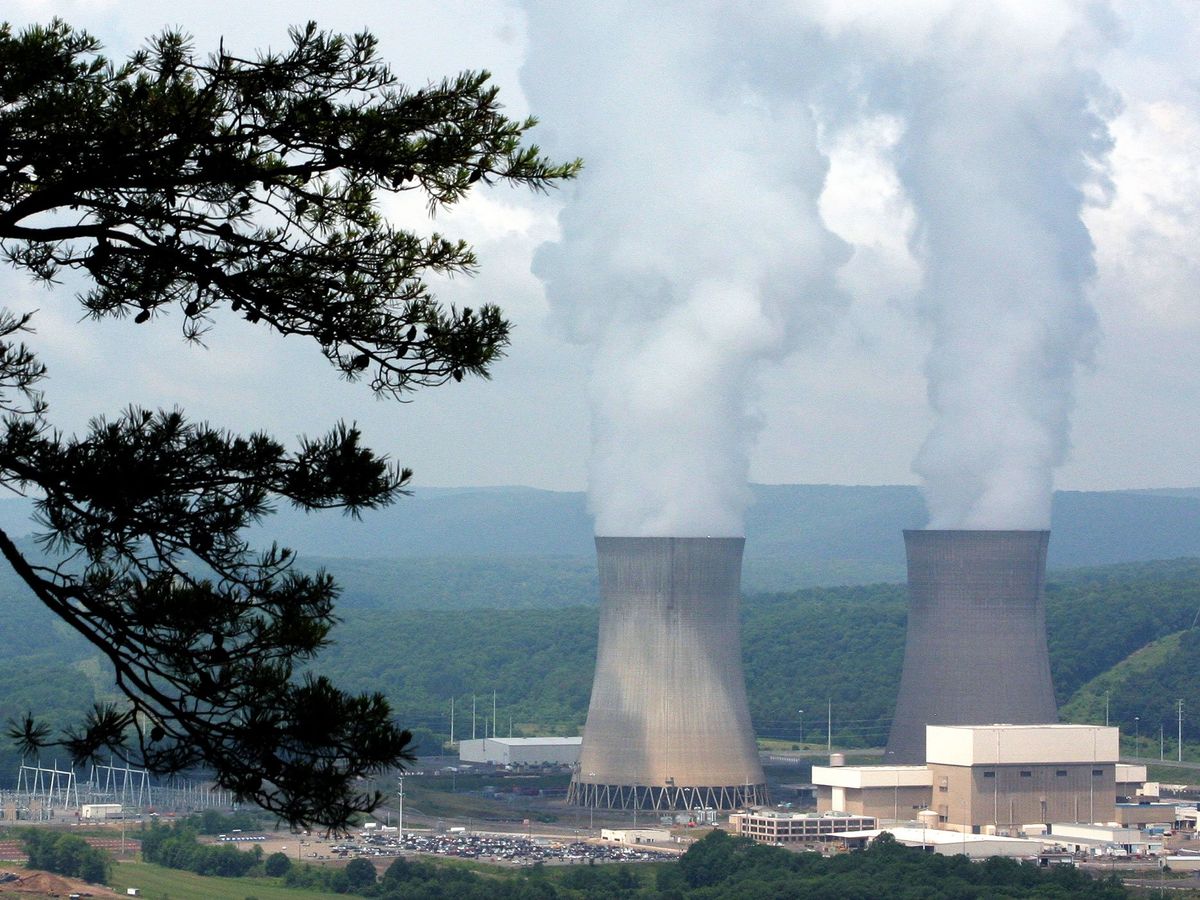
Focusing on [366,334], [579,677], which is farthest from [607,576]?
[579,677]

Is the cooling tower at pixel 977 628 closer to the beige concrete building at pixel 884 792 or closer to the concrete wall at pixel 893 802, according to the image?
the beige concrete building at pixel 884 792

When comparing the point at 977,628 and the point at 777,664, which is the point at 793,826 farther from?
the point at 777,664

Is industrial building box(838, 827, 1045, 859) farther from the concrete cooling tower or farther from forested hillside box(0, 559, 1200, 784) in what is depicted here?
forested hillside box(0, 559, 1200, 784)

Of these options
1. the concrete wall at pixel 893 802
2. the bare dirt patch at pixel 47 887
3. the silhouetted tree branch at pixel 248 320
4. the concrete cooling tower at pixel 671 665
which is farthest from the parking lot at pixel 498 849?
the silhouetted tree branch at pixel 248 320

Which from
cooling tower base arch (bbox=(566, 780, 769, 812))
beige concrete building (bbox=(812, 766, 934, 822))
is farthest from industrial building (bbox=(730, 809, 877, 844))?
beige concrete building (bbox=(812, 766, 934, 822))

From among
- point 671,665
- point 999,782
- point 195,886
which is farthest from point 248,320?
point 999,782

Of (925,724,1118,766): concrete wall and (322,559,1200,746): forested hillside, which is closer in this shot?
(925,724,1118,766): concrete wall
